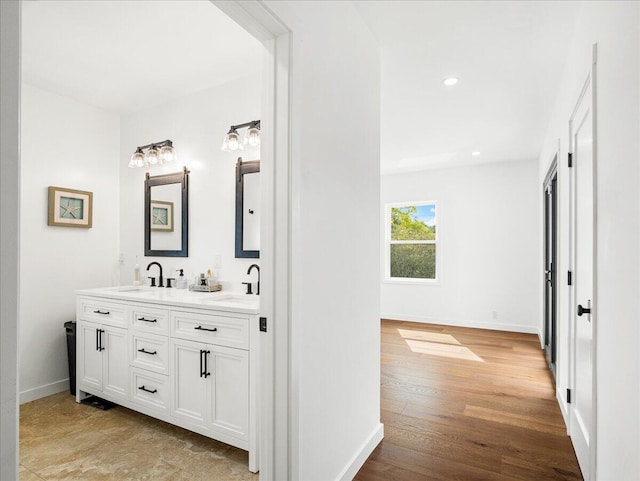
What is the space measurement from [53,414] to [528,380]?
400 centimetres

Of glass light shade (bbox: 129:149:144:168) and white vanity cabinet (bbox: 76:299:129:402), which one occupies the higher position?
glass light shade (bbox: 129:149:144:168)

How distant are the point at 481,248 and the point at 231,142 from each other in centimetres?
438

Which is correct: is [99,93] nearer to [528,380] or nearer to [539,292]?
[528,380]

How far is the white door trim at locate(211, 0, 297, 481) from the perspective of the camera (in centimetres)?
148

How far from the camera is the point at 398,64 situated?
2.65 meters

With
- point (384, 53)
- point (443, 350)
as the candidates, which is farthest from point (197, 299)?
point (443, 350)

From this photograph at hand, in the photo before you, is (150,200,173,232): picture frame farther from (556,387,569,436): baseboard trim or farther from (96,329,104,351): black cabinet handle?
(556,387,569,436): baseboard trim

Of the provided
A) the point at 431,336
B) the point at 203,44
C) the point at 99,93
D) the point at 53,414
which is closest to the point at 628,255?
the point at 203,44

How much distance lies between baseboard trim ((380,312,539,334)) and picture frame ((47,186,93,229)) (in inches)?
185

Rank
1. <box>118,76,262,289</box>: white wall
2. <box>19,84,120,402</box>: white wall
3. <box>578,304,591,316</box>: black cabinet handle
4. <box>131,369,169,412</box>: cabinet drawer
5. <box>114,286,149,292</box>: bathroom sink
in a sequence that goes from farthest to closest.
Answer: <box>114,286,149,292</box>: bathroom sink
<box>19,84,120,402</box>: white wall
<box>118,76,262,289</box>: white wall
<box>131,369,169,412</box>: cabinet drawer
<box>578,304,591,316</box>: black cabinet handle

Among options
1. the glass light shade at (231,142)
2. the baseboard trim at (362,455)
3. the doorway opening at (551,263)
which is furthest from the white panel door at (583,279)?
the glass light shade at (231,142)

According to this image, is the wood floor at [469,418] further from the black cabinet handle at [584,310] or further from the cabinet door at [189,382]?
the cabinet door at [189,382]

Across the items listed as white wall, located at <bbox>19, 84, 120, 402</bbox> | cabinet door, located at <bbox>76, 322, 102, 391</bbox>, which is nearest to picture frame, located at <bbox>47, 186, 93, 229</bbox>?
white wall, located at <bbox>19, 84, 120, 402</bbox>

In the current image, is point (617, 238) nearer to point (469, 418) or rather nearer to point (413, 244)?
point (469, 418)
